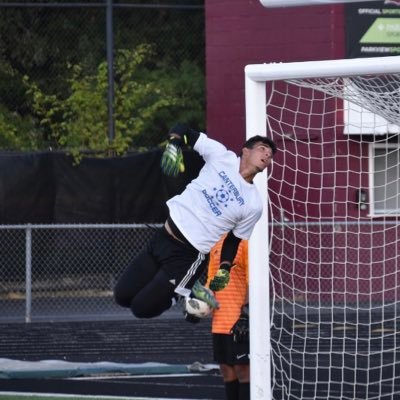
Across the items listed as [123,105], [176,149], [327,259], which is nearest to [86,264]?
[123,105]

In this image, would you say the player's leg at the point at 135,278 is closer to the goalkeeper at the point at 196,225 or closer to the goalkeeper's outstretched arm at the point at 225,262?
the goalkeeper at the point at 196,225

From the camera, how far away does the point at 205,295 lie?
25.7 ft

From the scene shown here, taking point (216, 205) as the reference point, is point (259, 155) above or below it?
above

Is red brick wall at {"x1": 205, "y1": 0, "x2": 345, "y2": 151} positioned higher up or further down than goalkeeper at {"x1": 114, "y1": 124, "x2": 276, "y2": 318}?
higher up

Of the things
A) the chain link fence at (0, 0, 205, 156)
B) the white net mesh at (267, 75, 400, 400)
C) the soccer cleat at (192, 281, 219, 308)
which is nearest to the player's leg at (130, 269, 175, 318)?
the soccer cleat at (192, 281, 219, 308)

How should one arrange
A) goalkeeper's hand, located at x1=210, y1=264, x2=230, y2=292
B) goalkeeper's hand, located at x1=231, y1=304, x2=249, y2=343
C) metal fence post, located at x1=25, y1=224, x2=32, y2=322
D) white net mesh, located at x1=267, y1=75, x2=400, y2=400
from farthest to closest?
1. metal fence post, located at x1=25, y1=224, x2=32, y2=322
2. white net mesh, located at x1=267, y1=75, x2=400, y2=400
3. goalkeeper's hand, located at x1=231, y1=304, x2=249, y2=343
4. goalkeeper's hand, located at x1=210, y1=264, x2=230, y2=292

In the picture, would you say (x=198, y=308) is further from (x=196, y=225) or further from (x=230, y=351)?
(x=230, y=351)

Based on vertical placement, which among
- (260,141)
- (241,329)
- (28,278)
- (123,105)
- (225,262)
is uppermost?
(123,105)

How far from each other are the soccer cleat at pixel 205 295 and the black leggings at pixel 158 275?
129 mm

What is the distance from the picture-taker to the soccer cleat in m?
7.82

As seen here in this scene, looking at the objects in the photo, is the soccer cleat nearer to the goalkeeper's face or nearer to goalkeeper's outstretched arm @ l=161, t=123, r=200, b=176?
goalkeeper's outstretched arm @ l=161, t=123, r=200, b=176

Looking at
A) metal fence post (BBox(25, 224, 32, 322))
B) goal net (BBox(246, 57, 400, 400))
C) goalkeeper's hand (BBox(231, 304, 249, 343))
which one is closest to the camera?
goal net (BBox(246, 57, 400, 400))

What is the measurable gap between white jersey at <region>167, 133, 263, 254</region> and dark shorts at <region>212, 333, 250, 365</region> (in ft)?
3.64

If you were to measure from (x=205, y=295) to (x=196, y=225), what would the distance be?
1.66 ft
